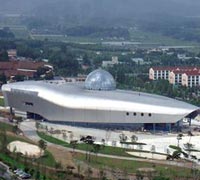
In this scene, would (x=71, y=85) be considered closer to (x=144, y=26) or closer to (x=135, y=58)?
(x=135, y=58)

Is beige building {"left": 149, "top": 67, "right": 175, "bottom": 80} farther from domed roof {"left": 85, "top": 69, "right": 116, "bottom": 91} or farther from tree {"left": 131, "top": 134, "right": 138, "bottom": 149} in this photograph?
tree {"left": 131, "top": 134, "right": 138, "bottom": 149}

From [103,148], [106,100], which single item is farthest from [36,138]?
[106,100]

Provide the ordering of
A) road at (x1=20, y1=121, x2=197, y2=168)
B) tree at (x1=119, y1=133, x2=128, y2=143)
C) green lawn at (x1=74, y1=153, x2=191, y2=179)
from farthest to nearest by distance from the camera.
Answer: tree at (x1=119, y1=133, x2=128, y2=143) → road at (x1=20, y1=121, x2=197, y2=168) → green lawn at (x1=74, y1=153, x2=191, y2=179)

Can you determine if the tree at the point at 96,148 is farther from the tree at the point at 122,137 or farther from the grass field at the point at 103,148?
the tree at the point at 122,137

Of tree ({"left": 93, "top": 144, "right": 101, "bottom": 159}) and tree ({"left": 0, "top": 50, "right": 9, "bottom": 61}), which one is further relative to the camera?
tree ({"left": 0, "top": 50, "right": 9, "bottom": 61})

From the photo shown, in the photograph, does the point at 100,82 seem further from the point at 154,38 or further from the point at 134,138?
the point at 154,38

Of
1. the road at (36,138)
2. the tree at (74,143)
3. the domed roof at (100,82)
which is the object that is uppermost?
the domed roof at (100,82)

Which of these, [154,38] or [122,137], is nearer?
[122,137]

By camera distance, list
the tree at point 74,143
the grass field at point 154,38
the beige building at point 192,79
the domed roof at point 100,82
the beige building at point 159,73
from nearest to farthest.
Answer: the tree at point 74,143 → the domed roof at point 100,82 → the beige building at point 192,79 → the beige building at point 159,73 → the grass field at point 154,38

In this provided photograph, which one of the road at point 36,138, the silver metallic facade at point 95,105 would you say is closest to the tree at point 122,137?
the silver metallic facade at point 95,105

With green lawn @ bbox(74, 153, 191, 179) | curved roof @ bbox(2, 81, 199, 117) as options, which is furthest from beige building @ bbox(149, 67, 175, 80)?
green lawn @ bbox(74, 153, 191, 179)

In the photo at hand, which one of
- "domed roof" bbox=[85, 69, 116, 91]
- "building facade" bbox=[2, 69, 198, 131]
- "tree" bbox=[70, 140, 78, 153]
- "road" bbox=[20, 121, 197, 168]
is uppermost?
"domed roof" bbox=[85, 69, 116, 91]

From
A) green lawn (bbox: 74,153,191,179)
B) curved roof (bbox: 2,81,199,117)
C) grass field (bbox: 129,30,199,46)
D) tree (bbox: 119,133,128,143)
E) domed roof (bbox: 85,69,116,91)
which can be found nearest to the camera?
green lawn (bbox: 74,153,191,179)

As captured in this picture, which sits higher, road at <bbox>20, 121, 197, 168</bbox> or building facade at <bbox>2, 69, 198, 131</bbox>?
building facade at <bbox>2, 69, 198, 131</bbox>
